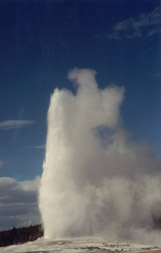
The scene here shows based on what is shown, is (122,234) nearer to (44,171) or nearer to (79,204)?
(79,204)

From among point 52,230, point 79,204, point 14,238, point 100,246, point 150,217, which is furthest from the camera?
point 150,217

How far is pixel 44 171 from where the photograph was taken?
222 feet

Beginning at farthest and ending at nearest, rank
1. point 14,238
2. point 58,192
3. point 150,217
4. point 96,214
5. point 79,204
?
point 150,217 → point 14,238 → point 96,214 → point 79,204 → point 58,192

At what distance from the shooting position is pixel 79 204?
7194cm

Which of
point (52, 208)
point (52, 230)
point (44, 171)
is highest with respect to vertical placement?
point (44, 171)

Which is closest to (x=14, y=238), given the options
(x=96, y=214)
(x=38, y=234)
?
Result: (x=38, y=234)

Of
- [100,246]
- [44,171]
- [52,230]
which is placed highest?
[44,171]

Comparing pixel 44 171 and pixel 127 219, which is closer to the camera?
pixel 44 171

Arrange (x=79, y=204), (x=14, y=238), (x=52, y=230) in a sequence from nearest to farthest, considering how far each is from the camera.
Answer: (x=52, y=230), (x=79, y=204), (x=14, y=238)

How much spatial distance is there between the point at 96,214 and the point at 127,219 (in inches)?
498

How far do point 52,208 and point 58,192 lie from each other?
3925 millimetres

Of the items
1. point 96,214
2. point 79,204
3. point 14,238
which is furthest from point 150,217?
point 14,238

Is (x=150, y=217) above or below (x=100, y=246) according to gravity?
above

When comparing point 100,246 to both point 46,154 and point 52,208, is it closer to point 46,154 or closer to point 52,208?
point 52,208
